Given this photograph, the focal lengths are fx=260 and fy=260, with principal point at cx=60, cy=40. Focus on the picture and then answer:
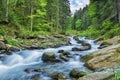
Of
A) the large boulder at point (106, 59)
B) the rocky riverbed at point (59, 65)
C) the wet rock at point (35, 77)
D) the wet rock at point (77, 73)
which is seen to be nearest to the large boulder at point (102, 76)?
the rocky riverbed at point (59, 65)

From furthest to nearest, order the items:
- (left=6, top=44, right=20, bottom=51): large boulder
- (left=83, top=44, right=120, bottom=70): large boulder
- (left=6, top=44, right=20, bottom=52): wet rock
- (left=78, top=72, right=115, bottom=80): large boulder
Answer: (left=6, top=44, right=20, bottom=51): large boulder, (left=6, top=44, right=20, bottom=52): wet rock, (left=83, top=44, right=120, bottom=70): large boulder, (left=78, top=72, right=115, bottom=80): large boulder

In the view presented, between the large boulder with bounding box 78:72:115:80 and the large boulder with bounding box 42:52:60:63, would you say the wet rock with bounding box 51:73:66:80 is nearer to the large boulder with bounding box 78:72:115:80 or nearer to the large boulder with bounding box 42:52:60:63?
the large boulder with bounding box 78:72:115:80

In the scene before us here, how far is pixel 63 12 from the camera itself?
61531 millimetres

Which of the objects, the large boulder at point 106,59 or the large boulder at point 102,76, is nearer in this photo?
the large boulder at point 102,76

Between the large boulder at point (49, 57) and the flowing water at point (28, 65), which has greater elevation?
the large boulder at point (49, 57)

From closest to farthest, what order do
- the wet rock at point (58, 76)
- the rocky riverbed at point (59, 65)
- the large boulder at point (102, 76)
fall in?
the large boulder at point (102, 76) → the wet rock at point (58, 76) → the rocky riverbed at point (59, 65)

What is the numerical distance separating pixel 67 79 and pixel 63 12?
157 feet

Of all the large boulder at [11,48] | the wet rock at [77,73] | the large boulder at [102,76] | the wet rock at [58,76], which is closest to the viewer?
the large boulder at [102,76]

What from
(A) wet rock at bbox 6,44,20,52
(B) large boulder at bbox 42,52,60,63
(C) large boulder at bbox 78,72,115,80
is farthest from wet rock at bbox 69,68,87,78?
(A) wet rock at bbox 6,44,20,52

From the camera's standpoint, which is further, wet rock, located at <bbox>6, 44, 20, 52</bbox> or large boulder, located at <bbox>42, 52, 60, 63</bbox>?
wet rock, located at <bbox>6, 44, 20, 52</bbox>

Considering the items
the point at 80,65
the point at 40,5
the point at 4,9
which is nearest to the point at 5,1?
Result: the point at 4,9

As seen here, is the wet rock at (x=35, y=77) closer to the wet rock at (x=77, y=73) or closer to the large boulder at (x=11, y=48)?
the wet rock at (x=77, y=73)

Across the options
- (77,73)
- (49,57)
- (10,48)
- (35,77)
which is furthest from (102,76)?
(10,48)

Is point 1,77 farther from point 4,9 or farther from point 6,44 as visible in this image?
point 4,9
